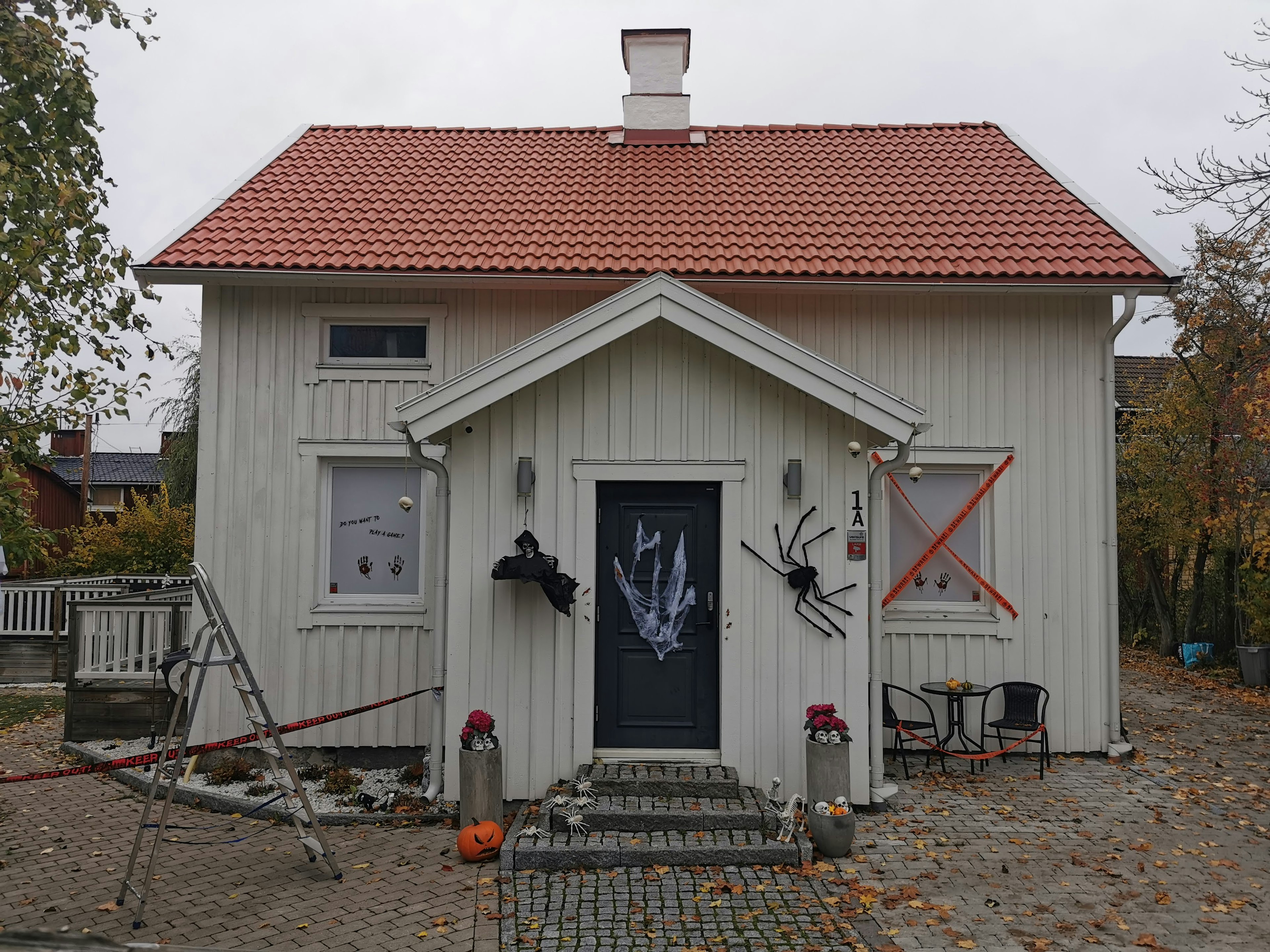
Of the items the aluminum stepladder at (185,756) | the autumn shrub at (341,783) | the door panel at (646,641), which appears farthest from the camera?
the autumn shrub at (341,783)

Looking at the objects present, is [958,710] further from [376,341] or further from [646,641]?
[376,341]

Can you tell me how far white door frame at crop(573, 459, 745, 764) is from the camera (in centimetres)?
707

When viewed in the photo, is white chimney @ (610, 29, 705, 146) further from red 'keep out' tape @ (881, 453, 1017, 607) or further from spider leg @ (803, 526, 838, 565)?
spider leg @ (803, 526, 838, 565)

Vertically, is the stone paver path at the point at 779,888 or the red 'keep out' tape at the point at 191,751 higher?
the red 'keep out' tape at the point at 191,751

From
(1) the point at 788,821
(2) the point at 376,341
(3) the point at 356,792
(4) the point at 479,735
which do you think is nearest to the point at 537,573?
(4) the point at 479,735

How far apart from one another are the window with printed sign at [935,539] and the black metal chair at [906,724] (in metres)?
0.83

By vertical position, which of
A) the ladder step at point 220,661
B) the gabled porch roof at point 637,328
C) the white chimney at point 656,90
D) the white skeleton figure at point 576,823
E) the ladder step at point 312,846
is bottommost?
the ladder step at point 312,846

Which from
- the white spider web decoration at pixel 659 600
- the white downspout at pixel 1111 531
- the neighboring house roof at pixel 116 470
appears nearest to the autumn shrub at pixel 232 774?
the white spider web decoration at pixel 659 600

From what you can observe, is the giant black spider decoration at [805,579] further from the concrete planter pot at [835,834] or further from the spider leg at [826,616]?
the concrete planter pot at [835,834]

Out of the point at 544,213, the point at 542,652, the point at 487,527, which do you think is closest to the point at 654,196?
the point at 544,213

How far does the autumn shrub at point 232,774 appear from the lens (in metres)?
7.83

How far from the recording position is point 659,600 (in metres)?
7.28

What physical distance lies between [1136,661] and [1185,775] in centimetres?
1015

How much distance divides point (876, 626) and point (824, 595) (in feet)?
1.72
